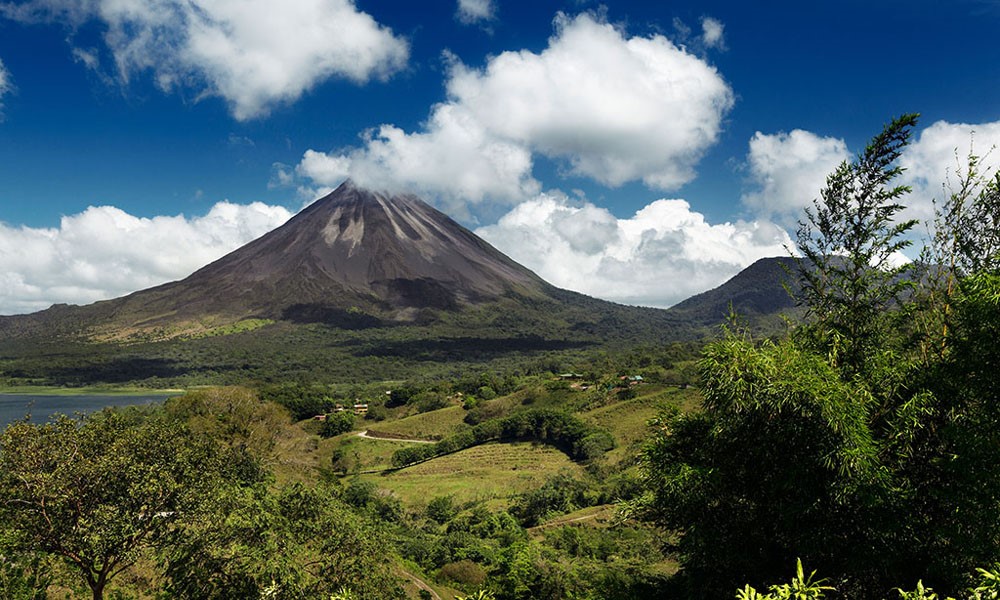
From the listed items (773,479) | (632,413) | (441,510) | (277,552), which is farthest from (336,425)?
(773,479)

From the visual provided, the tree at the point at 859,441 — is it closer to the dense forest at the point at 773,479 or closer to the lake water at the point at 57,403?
the dense forest at the point at 773,479

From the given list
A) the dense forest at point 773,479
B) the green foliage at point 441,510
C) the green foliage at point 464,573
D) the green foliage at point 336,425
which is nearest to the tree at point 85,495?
the dense forest at point 773,479

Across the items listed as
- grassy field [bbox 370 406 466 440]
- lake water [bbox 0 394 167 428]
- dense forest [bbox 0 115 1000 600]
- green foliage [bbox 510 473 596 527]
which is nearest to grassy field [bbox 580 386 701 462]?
green foliage [bbox 510 473 596 527]

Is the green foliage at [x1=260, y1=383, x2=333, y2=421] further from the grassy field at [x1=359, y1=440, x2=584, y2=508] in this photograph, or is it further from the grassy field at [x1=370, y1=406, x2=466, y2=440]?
the grassy field at [x1=359, y1=440, x2=584, y2=508]

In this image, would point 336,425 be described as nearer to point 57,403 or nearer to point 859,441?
point 859,441

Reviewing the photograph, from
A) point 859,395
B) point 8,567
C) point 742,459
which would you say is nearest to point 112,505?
point 8,567

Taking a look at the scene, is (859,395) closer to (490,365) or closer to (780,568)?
(780,568)
